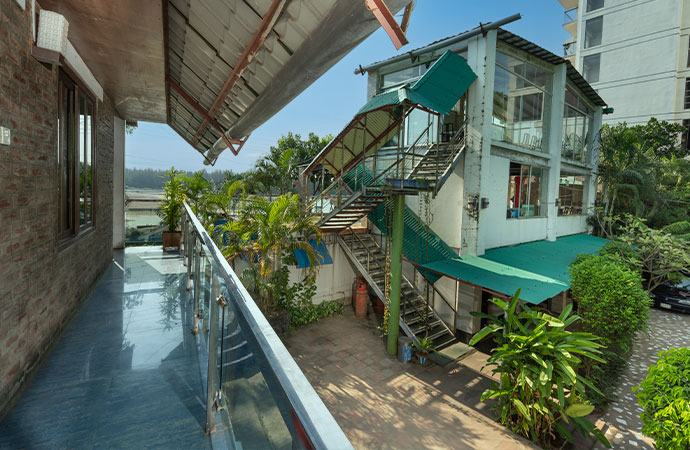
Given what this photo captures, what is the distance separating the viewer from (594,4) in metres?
24.3

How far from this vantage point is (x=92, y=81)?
487cm

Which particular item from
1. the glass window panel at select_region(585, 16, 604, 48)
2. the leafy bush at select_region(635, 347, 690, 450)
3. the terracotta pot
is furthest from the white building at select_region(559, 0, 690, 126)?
the terracotta pot

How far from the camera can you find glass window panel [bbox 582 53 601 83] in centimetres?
2461

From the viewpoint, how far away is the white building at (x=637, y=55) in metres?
20.8

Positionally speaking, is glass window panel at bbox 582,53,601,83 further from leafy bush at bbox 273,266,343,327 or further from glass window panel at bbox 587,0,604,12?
leafy bush at bbox 273,266,343,327

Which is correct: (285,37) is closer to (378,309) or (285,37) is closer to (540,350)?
(540,350)

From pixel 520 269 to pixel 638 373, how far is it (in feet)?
13.0

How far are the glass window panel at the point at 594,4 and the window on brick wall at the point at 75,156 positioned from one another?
105 ft

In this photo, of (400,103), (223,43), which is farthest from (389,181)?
(223,43)

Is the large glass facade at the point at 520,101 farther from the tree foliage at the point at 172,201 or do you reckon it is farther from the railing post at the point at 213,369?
the railing post at the point at 213,369

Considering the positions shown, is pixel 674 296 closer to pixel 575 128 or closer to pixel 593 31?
pixel 575 128

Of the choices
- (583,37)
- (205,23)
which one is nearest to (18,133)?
(205,23)

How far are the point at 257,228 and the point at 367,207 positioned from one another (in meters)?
3.28

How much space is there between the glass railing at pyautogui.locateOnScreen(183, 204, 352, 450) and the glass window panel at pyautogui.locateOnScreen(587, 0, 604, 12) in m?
32.9
